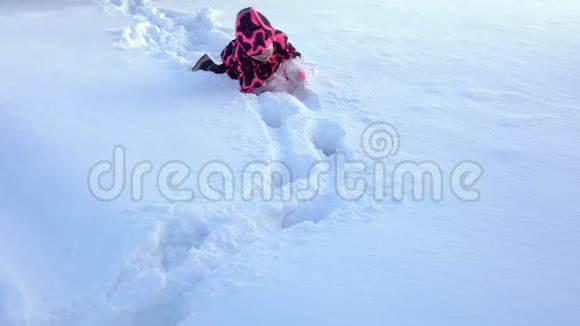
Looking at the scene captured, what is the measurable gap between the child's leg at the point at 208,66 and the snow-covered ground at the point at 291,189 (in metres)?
0.04

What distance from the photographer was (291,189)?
1.59 m

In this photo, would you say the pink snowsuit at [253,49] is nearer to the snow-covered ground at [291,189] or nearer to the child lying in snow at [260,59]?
the child lying in snow at [260,59]

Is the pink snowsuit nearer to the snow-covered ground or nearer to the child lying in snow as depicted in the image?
the child lying in snow

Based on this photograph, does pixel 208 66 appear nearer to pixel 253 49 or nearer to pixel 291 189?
pixel 253 49

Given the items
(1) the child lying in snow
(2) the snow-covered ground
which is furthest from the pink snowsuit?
(2) the snow-covered ground

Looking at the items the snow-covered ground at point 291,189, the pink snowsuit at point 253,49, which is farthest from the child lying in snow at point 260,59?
the snow-covered ground at point 291,189

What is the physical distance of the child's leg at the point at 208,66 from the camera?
246 cm

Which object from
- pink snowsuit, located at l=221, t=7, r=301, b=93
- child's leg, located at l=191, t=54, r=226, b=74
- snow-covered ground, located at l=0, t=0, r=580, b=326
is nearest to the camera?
snow-covered ground, located at l=0, t=0, r=580, b=326

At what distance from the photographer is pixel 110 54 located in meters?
2.72

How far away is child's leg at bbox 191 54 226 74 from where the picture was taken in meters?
2.46

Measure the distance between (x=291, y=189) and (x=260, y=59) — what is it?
3.06 feet

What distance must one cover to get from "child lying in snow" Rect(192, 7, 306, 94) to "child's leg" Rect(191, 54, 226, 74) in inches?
1.6

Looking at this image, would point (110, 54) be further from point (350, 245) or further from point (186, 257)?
point (350, 245)

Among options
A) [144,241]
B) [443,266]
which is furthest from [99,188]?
[443,266]
